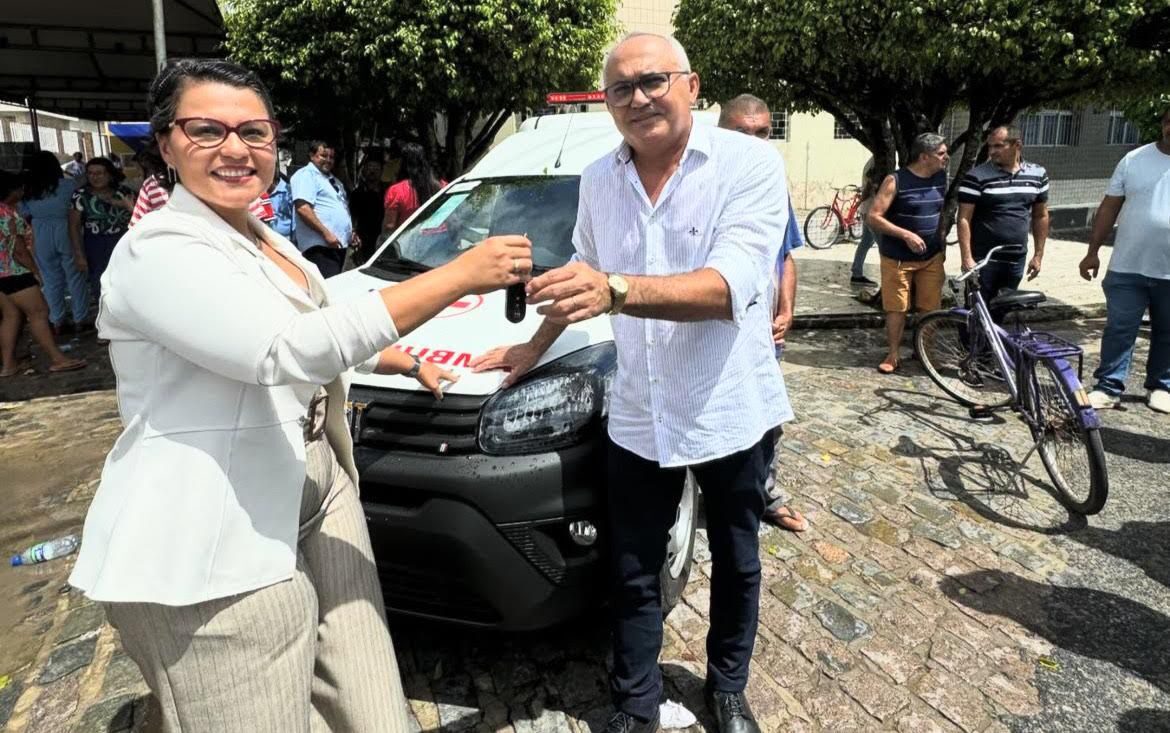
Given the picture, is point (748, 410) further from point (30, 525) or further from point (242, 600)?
point (30, 525)

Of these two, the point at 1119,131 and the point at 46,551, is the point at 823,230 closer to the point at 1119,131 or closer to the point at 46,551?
the point at 1119,131

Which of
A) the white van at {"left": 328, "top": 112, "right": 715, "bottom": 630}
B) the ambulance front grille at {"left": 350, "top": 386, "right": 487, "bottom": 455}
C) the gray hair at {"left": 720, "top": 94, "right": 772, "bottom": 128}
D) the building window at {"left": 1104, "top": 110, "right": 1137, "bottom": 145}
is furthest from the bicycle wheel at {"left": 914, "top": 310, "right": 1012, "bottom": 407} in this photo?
the building window at {"left": 1104, "top": 110, "right": 1137, "bottom": 145}

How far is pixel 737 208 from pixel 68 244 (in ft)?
26.9

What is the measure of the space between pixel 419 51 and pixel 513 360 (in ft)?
33.5

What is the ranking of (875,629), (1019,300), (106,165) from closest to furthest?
1. (875,629)
2. (1019,300)
3. (106,165)

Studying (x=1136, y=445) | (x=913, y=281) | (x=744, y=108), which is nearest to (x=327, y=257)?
(x=744, y=108)

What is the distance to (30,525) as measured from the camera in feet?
13.2

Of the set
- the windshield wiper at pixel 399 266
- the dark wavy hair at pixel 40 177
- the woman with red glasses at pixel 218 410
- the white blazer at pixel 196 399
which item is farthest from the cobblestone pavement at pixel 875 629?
the dark wavy hair at pixel 40 177

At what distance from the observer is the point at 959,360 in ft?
17.2

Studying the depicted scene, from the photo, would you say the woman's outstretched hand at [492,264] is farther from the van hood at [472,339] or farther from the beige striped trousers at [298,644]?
the van hood at [472,339]

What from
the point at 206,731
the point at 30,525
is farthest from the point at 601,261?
the point at 30,525

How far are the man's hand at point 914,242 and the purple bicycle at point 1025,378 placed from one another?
506mm

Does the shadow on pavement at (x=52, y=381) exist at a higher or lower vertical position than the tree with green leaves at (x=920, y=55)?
lower

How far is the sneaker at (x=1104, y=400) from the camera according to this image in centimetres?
531
